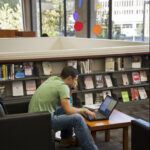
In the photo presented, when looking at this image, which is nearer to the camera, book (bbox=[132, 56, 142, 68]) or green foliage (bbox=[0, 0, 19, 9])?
book (bbox=[132, 56, 142, 68])

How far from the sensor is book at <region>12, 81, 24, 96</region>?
4.23 metres

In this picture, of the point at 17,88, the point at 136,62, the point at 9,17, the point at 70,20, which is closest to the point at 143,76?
the point at 136,62

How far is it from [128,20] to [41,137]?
5031 mm

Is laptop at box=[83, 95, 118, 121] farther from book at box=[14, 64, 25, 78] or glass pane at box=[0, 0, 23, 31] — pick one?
glass pane at box=[0, 0, 23, 31]

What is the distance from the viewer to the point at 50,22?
12.0 metres

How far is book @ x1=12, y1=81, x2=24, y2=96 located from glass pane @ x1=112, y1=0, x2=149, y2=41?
11.7ft

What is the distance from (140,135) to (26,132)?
1.14 m

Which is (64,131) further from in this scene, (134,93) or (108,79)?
(134,93)

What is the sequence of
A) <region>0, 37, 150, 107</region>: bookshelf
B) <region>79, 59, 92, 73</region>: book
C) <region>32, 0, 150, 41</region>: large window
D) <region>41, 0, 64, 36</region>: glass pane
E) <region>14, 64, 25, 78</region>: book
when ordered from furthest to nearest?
<region>41, 0, 64, 36</region>: glass pane
<region>32, 0, 150, 41</region>: large window
<region>79, 59, 92, 73</region>: book
<region>14, 64, 25, 78</region>: book
<region>0, 37, 150, 107</region>: bookshelf

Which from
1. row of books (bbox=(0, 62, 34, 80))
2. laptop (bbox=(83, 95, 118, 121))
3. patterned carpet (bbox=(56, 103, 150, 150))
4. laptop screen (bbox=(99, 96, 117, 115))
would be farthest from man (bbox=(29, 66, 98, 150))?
row of books (bbox=(0, 62, 34, 80))

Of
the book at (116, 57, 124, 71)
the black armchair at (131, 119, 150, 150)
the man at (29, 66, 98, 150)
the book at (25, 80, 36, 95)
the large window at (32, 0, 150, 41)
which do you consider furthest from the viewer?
the large window at (32, 0, 150, 41)

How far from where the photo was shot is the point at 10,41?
6332 mm

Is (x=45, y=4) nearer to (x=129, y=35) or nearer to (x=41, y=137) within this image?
(x=129, y=35)

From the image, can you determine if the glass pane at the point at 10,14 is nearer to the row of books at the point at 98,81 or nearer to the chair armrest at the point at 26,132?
the row of books at the point at 98,81
